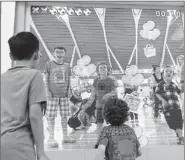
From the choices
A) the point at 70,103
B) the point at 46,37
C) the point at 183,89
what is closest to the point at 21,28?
the point at 46,37

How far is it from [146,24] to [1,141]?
2007mm

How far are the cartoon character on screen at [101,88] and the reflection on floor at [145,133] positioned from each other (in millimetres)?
134

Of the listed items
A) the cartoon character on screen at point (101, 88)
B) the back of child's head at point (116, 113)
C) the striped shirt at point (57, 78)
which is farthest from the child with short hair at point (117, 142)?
the striped shirt at point (57, 78)

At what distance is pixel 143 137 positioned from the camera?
2344 millimetres

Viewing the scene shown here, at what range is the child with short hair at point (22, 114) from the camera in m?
0.90

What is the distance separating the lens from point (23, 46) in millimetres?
1011

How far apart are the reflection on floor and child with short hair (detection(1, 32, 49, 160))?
4.45 feet

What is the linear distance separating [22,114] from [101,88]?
1522 millimetres

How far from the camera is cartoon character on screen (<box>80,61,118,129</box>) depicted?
2.37 m

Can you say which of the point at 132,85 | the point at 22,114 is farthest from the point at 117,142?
the point at 132,85

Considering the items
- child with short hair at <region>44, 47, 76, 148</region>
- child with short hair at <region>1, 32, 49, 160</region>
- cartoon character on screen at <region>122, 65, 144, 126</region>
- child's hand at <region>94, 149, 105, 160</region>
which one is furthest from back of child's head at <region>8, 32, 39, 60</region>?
cartoon character on screen at <region>122, 65, 144, 126</region>

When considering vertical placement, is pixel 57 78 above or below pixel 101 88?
above

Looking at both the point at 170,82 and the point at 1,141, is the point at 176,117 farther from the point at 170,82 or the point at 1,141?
the point at 1,141

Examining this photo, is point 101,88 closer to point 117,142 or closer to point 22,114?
point 117,142
